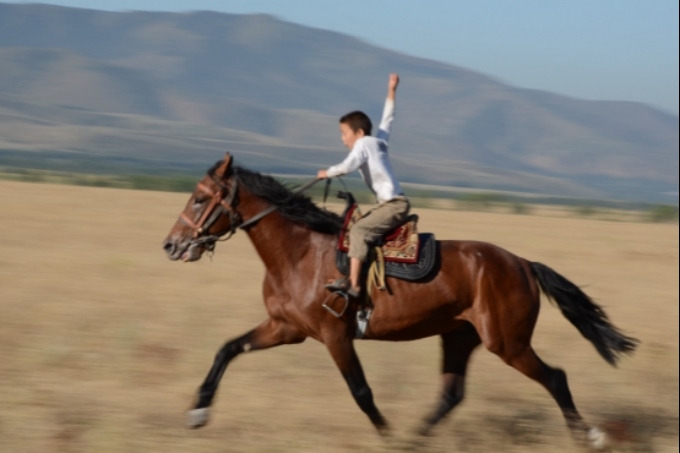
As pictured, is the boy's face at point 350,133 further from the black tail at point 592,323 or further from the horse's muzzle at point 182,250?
the black tail at point 592,323

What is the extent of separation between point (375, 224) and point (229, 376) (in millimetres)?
2671

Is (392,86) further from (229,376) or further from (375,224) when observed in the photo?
(229,376)

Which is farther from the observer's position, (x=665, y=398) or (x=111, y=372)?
(x=665, y=398)

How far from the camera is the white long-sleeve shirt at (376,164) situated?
6691mm

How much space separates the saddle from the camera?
7012 mm

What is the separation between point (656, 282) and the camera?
1888cm

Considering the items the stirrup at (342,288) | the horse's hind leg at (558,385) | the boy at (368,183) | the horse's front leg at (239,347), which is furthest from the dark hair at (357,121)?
the horse's hind leg at (558,385)

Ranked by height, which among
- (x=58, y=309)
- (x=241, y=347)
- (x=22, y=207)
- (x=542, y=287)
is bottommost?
(x=22, y=207)

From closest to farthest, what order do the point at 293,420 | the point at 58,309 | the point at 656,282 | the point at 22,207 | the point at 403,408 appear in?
1. the point at 293,420
2. the point at 403,408
3. the point at 58,309
4. the point at 656,282
5. the point at 22,207

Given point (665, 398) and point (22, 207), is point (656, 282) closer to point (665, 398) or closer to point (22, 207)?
point (665, 398)

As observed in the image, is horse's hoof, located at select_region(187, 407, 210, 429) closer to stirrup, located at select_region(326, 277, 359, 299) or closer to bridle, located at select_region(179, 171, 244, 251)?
bridle, located at select_region(179, 171, 244, 251)

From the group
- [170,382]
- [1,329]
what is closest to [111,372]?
[170,382]

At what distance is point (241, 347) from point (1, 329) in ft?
12.3

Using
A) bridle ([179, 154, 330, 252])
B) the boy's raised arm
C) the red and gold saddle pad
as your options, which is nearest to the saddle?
the red and gold saddle pad
